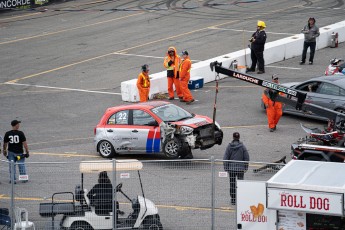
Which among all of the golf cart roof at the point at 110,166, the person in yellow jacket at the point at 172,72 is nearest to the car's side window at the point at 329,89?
the person in yellow jacket at the point at 172,72

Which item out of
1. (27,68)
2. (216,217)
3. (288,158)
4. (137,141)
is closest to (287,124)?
(288,158)

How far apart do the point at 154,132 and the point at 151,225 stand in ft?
20.1

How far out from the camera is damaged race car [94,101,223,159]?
2248cm

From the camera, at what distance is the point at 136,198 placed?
1691 cm

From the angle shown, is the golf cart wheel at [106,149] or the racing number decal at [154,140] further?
the golf cart wheel at [106,149]

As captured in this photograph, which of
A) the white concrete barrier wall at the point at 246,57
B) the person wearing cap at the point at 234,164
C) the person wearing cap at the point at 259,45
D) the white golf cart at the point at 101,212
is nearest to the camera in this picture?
the person wearing cap at the point at 234,164

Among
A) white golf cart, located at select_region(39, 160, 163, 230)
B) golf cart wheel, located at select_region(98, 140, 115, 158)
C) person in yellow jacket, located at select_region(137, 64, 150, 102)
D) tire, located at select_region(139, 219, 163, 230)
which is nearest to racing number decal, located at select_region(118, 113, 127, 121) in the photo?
golf cart wheel, located at select_region(98, 140, 115, 158)

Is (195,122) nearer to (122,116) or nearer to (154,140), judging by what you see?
(154,140)

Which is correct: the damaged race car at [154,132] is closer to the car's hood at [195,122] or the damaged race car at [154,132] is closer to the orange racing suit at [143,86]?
the car's hood at [195,122]

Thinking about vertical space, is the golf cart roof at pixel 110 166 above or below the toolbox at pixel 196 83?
above

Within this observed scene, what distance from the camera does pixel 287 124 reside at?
2639 centimetres

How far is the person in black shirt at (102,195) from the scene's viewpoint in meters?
16.8

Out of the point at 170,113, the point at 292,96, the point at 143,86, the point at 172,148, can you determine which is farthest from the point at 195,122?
the point at 143,86

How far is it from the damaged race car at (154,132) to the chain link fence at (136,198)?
16.7 ft
